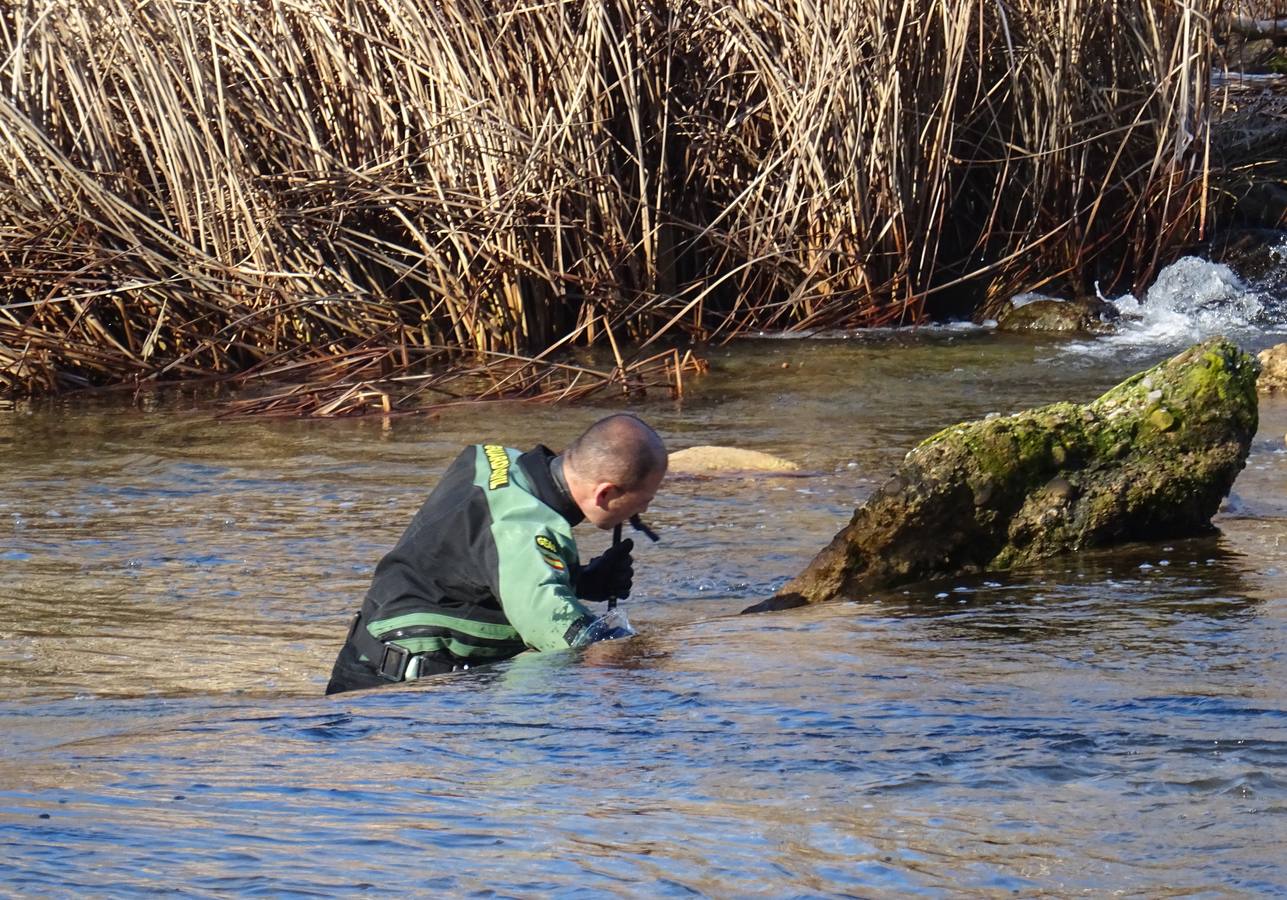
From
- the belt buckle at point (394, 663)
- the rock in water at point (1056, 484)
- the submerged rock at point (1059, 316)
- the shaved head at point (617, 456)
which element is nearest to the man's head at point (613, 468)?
the shaved head at point (617, 456)

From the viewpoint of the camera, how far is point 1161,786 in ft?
9.71

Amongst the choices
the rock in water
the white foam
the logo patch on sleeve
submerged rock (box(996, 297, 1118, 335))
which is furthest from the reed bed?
the logo patch on sleeve

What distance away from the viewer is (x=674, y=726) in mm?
3496

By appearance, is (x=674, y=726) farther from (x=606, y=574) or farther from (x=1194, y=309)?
(x=1194, y=309)

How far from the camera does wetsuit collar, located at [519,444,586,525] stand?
13.9 feet

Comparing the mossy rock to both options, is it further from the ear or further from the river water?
the ear

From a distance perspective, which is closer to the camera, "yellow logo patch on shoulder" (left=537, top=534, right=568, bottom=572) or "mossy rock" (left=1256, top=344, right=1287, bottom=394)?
"yellow logo patch on shoulder" (left=537, top=534, right=568, bottom=572)

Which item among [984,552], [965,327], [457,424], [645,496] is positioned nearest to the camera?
[645,496]

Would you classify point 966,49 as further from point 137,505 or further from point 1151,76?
point 137,505

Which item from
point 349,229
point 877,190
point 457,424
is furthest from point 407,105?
point 877,190

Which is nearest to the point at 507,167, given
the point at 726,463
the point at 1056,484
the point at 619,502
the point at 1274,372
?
the point at 726,463

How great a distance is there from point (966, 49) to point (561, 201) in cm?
288

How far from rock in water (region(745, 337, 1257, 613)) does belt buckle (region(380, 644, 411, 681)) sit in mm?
1221

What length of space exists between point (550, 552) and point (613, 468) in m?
0.25
